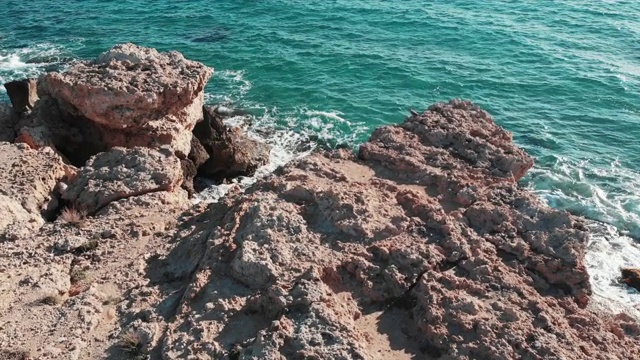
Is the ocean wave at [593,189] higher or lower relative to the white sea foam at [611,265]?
higher

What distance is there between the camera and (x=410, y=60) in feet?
120

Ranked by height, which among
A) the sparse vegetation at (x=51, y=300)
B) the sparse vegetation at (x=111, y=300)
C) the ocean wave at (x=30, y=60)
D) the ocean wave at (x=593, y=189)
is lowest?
the ocean wave at (x=593, y=189)

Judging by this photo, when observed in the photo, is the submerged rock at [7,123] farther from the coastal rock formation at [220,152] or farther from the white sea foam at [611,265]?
the white sea foam at [611,265]

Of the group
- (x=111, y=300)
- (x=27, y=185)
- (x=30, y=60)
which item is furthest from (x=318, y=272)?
(x=30, y=60)

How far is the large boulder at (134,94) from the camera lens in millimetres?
18844

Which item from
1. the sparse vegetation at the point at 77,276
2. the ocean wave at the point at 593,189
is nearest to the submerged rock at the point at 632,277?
the ocean wave at the point at 593,189

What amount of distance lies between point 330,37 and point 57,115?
76.3ft

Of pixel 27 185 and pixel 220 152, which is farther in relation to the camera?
pixel 220 152

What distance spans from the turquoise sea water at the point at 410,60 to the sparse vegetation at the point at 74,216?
1574cm

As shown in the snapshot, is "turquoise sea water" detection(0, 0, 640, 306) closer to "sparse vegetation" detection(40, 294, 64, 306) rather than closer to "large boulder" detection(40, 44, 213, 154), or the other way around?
"large boulder" detection(40, 44, 213, 154)

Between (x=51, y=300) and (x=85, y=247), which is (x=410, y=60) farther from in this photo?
(x=51, y=300)

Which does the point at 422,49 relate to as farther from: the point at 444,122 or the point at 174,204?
the point at 174,204

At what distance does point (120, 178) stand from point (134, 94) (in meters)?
4.51

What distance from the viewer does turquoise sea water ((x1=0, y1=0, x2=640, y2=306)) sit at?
28.4 m
